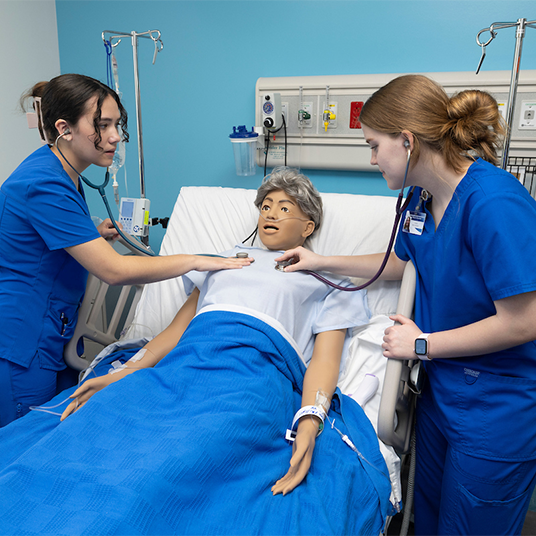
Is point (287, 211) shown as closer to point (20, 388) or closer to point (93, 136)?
point (93, 136)

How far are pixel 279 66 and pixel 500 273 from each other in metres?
1.58

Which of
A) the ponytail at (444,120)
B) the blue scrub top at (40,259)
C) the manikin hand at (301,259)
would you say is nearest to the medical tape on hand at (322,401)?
the manikin hand at (301,259)

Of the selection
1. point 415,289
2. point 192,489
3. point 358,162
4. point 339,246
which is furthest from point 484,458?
point 358,162

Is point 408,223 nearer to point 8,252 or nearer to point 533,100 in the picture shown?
point 533,100

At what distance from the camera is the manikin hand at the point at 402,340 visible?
3.80ft

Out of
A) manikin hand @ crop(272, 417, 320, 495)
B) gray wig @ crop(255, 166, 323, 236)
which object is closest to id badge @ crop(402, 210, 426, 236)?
gray wig @ crop(255, 166, 323, 236)

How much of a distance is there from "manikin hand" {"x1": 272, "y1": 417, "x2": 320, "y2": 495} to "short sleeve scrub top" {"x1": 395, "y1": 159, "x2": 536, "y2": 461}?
343 millimetres

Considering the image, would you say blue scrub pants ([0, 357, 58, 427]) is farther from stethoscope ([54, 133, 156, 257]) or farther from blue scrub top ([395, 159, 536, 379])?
blue scrub top ([395, 159, 536, 379])

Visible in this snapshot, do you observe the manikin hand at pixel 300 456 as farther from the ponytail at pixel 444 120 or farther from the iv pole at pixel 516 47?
the iv pole at pixel 516 47

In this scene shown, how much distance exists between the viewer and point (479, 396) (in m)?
1.10

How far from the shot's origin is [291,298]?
146 centimetres

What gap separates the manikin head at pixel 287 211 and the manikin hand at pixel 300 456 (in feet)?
2.28

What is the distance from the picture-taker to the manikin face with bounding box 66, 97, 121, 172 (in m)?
1.36

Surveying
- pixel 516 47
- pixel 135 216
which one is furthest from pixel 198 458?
pixel 516 47
